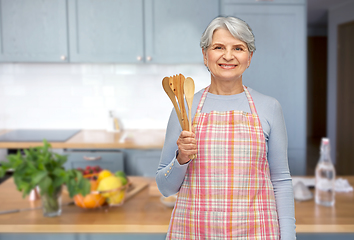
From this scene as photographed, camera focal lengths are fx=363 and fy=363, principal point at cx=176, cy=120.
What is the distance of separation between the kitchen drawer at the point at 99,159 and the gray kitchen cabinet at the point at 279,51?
1.18m

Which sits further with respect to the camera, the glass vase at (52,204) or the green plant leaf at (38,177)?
the glass vase at (52,204)

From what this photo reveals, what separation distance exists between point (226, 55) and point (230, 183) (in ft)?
1.03

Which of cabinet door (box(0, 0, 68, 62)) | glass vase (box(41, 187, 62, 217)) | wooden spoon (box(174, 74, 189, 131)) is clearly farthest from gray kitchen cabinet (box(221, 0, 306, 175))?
wooden spoon (box(174, 74, 189, 131))

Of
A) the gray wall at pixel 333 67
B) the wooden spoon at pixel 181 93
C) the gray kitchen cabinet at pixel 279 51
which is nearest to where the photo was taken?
the wooden spoon at pixel 181 93

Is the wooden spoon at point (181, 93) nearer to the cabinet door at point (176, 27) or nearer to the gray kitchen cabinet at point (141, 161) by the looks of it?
the gray kitchen cabinet at point (141, 161)

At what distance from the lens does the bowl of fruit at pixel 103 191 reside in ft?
4.57

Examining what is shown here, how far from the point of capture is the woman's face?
34.4 inches

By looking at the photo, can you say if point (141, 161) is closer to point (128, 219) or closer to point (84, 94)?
point (84, 94)

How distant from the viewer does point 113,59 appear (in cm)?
304

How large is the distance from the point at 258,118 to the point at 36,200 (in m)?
1.07

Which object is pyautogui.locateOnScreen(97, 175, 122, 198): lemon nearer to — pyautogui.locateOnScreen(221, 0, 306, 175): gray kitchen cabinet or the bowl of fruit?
the bowl of fruit

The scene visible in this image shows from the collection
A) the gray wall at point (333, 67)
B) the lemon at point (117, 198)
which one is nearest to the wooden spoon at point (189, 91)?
the lemon at point (117, 198)

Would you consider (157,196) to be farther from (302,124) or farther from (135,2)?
(135,2)

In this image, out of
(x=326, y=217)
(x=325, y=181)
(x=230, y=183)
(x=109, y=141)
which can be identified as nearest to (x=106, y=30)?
(x=109, y=141)
